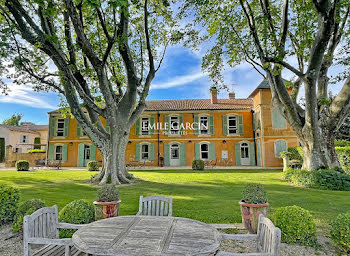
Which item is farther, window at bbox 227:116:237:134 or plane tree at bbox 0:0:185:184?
window at bbox 227:116:237:134

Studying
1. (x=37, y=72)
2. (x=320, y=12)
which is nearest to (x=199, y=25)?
(x=320, y=12)

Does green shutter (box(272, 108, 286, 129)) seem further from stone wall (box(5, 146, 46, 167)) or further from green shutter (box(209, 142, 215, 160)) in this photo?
stone wall (box(5, 146, 46, 167))

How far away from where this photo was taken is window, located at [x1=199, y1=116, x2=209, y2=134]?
2241cm

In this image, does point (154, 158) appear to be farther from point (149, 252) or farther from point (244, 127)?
point (149, 252)

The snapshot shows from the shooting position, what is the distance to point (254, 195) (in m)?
3.73

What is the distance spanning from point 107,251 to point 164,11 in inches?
396

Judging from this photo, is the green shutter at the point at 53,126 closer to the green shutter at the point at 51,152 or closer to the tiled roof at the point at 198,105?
the green shutter at the point at 51,152

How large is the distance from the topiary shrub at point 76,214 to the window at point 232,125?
19.5 m

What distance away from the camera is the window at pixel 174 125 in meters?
22.5

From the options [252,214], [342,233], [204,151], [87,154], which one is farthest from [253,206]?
[87,154]

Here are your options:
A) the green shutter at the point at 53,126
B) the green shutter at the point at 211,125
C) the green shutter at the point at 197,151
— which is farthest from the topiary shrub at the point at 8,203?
the green shutter at the point at 53,126

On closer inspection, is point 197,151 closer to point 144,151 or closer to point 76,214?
point 144,151

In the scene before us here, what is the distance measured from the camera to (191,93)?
25453mm

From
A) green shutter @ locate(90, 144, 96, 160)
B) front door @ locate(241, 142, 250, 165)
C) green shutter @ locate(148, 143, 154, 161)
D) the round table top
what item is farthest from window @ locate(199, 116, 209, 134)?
the round table top
